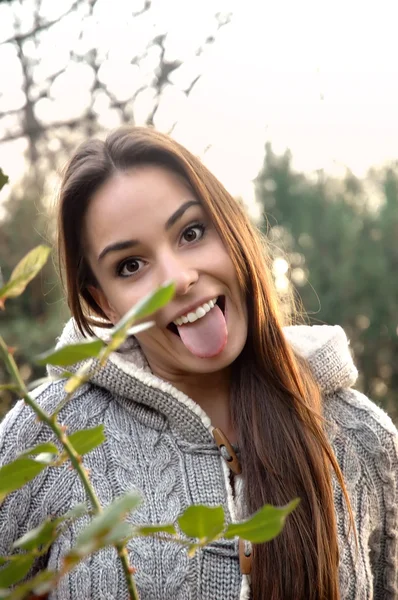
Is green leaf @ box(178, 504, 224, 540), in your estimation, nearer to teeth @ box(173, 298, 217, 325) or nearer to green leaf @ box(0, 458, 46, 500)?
green leaf @ box(0, 458, 46, 500)

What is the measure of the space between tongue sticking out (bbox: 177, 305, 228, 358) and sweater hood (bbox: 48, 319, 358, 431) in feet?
0.41

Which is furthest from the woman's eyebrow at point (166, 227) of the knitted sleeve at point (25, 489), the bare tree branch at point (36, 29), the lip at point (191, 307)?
the bare tree branch at point (36, 29)

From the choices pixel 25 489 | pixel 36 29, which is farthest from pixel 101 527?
pixel 36 29

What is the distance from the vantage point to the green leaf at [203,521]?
24cm

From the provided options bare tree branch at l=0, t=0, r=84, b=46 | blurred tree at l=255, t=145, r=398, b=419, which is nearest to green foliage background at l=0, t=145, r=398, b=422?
blurred tree at l=255, t=145, r=398, b=419

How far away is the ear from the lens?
1.31m

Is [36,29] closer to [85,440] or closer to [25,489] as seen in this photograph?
[25,489]

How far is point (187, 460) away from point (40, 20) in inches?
136

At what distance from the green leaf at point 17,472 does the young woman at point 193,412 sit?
2.72ft

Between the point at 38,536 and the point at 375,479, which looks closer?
the point at 38,536

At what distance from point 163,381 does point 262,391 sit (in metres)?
0.17

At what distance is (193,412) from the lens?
4.09 ft

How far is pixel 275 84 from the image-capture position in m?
4.54

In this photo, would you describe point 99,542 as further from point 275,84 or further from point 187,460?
point 275,84
